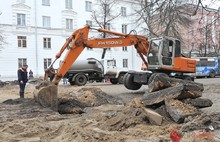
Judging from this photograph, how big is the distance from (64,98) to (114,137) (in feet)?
20.0

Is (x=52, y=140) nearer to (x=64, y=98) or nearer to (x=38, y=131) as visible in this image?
(x=38, y=131)

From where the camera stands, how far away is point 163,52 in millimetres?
15375

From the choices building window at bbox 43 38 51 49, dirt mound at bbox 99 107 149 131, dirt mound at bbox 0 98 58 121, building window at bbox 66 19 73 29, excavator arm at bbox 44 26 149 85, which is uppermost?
building window at bbox 66 19 73 29

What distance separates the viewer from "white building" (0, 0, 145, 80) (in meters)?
38.1

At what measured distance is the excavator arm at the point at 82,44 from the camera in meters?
13.5

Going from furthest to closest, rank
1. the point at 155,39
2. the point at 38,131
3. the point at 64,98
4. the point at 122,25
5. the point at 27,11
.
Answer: the point at 122,25
the point at 27,11
the point at 155,39
the point at 64,98
the point at 38,131

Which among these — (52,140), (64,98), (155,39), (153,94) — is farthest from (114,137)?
(155,39)

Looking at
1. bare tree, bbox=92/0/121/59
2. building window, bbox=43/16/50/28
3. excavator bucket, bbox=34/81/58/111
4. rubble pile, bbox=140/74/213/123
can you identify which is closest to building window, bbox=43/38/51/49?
building window, bbox=43/16/50/28

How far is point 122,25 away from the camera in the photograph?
161ft

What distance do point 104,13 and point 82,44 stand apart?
28.2 meters

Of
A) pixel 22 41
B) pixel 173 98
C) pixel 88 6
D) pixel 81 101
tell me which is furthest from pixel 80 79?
pixel 88 6

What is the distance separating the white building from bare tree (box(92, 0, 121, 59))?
3.81 feet

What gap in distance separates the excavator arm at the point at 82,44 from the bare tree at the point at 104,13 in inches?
938

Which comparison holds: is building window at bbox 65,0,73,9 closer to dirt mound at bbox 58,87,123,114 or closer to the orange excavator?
the orange excavator
